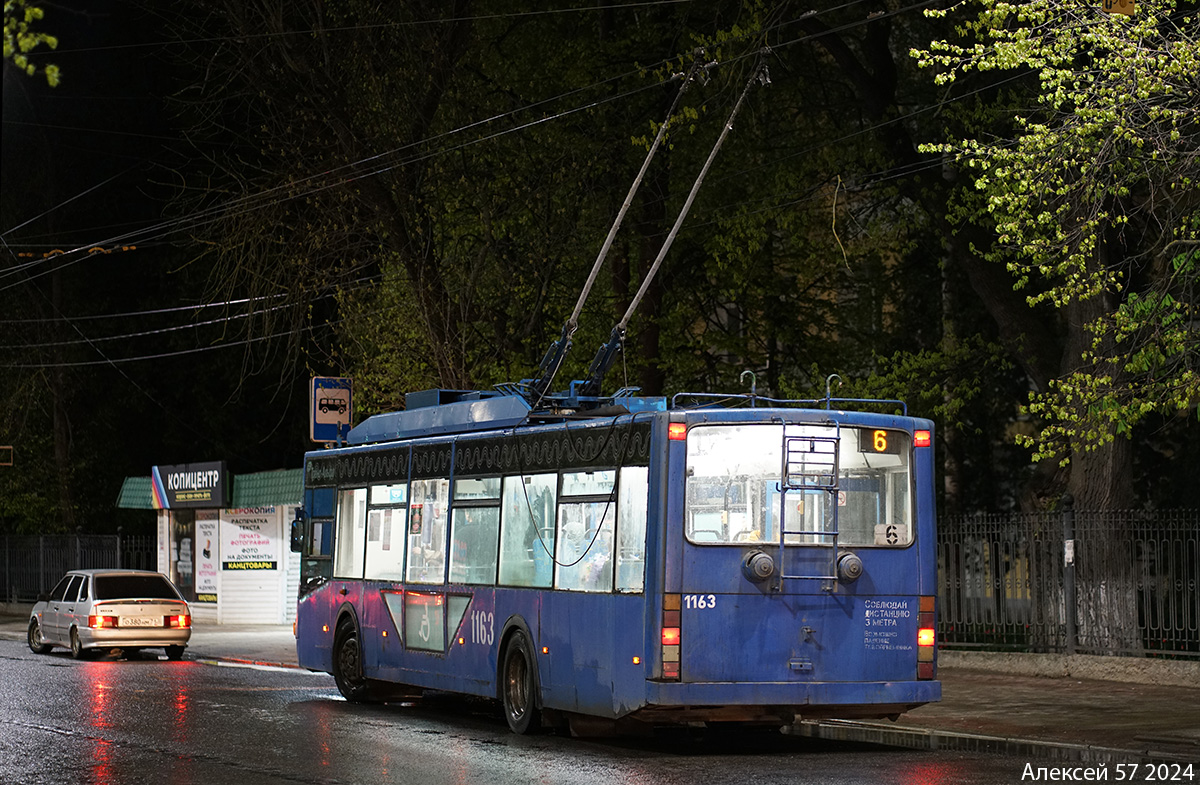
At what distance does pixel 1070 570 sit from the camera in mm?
20766

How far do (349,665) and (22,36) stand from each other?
13.9 metres

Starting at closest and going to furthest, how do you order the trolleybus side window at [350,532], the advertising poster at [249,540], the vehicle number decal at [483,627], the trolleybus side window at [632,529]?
the trolleybus side window at [632,529], the vehicle number decal at [483,627], the trolleybus side window at [350,532], the advertising poster at [249,540]

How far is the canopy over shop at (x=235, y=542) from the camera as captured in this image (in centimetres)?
3675

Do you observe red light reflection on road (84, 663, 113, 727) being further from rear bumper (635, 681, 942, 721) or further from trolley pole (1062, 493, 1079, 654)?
trolley pole (1062, 493, 1079, 654)

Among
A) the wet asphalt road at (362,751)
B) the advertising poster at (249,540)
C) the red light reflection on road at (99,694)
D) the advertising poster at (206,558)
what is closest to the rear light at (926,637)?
the wet asphalt road at (362,751)

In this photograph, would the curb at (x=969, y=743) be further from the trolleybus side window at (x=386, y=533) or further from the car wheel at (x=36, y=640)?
the car wheel at (x=36, y=640)

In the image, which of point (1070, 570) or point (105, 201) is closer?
point (1070, 570)

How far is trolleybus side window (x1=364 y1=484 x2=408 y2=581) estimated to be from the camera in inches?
718

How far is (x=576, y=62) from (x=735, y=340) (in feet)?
19.8

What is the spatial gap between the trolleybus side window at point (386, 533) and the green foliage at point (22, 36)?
12.0 meters

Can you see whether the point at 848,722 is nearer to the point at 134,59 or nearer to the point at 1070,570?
the point at 1070,570

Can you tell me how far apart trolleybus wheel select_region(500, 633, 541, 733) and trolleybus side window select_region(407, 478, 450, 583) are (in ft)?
5.75

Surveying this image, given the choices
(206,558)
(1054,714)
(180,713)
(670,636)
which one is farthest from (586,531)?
(206,558)

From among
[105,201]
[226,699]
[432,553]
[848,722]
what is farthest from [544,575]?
[105,201]
